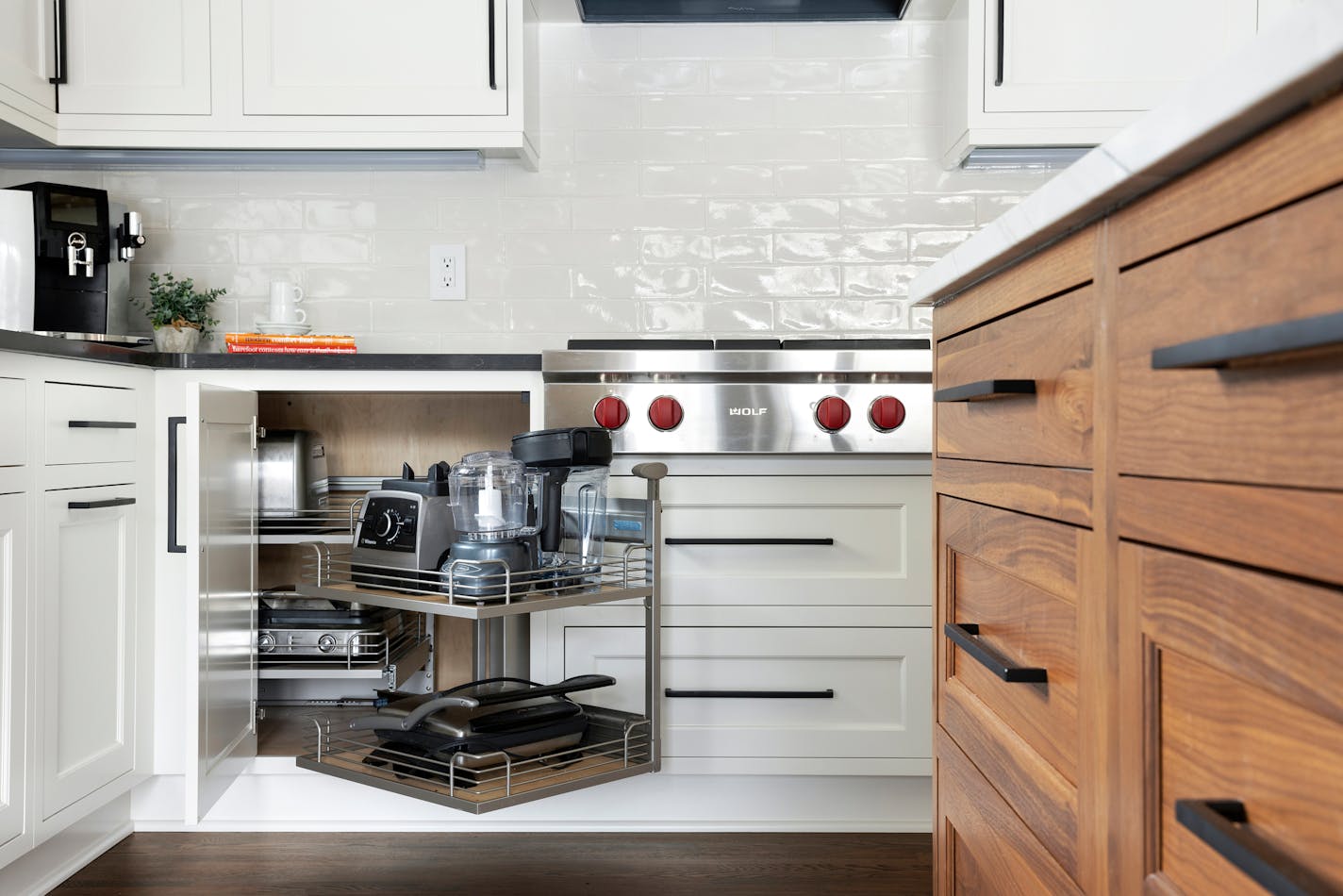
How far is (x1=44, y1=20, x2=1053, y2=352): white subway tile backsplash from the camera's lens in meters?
2.46

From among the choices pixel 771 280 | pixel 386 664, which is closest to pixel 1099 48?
pixel 771 280

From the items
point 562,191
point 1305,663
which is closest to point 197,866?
Result: point 562,191

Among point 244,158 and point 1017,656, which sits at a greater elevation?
point 244,158

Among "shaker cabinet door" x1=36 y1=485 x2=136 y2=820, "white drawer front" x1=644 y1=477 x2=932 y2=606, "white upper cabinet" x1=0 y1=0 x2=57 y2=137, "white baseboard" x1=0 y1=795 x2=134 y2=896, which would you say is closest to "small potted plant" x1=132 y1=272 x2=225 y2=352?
"white upper cabinet" x1=0 y1=0 x2=57 y2=137

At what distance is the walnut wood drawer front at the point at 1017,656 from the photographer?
747 mm

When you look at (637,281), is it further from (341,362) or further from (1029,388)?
(1029,388)

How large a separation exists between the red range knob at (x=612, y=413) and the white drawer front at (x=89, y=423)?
2.86 feet

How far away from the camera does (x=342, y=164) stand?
7.86ft

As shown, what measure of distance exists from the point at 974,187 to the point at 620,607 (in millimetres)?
1386

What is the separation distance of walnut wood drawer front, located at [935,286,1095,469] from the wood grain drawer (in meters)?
0.31

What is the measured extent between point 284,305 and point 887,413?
1.43 meters

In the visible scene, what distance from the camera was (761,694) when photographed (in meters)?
1.90

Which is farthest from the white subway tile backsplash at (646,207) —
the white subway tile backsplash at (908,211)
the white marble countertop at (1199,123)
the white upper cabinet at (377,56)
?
the white marble countertop at (1199,123)

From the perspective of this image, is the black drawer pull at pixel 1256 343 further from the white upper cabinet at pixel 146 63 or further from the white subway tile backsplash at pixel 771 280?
the white upper cabinet at pixel 146 63
